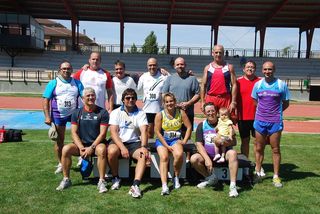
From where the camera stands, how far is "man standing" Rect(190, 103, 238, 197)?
5.55 meters

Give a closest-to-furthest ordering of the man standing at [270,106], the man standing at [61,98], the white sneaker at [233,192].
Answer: the white sneaker at [233,192] → the man standing at [270,106] → the man standing at [61,98]

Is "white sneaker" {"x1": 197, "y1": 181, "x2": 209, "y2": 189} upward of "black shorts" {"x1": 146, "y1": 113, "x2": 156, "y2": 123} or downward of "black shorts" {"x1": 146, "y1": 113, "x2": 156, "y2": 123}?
downward

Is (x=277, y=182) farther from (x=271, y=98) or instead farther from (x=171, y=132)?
(x=171, y=132)

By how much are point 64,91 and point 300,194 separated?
13.5 feet

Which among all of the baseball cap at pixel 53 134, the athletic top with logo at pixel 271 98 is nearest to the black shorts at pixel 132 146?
the baseball cap at pixel 53 134

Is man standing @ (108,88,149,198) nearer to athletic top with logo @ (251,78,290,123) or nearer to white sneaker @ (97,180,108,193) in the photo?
white sneaker @ (97,180,108,193)

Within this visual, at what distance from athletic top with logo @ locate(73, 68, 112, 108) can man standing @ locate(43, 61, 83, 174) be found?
25cm

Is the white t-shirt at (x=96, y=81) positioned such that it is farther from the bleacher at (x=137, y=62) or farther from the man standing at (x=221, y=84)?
the bleacher at (x=137, y=62)

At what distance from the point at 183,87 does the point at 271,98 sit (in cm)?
146

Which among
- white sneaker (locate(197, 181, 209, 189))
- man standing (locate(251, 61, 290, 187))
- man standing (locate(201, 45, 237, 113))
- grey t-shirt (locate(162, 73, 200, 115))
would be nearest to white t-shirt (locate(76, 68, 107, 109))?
grey t-shirt (locate(162, 73, 200, 115))

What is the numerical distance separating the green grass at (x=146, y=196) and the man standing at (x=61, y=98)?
2.62 feet

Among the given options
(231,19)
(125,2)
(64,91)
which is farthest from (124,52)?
(64,91)

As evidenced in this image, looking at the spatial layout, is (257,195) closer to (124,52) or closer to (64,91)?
(64,91)

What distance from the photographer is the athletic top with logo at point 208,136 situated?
18.9 feet
